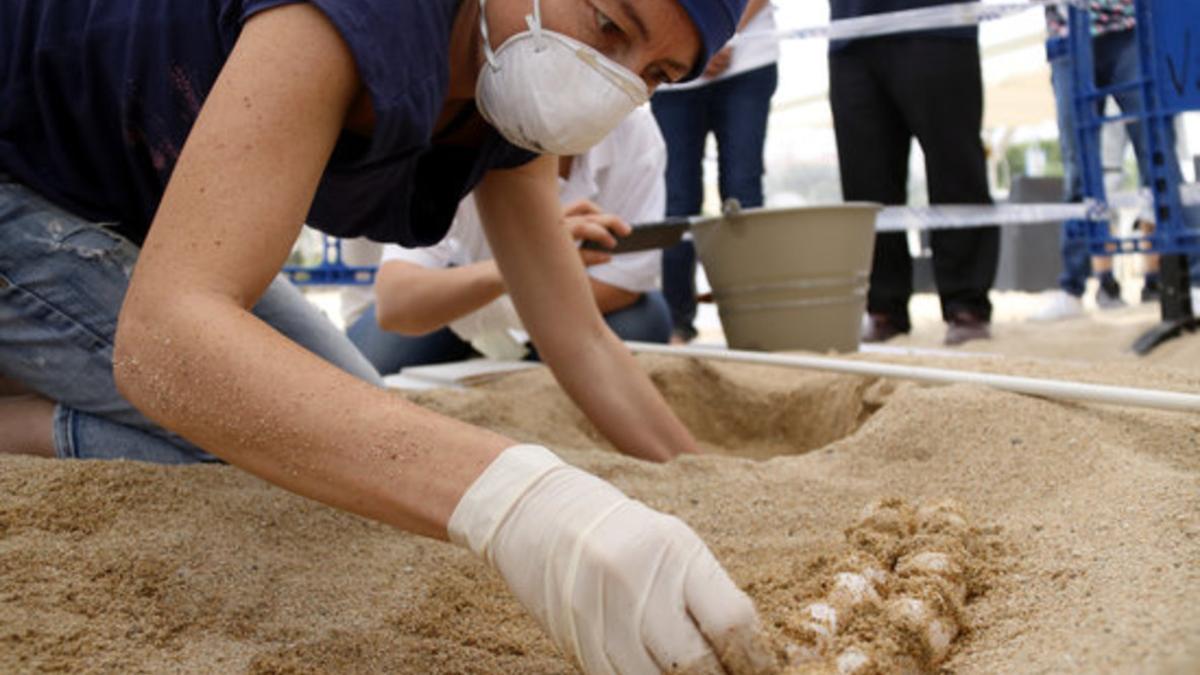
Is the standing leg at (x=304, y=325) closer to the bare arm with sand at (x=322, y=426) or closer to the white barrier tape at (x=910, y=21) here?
the bare arm with sand at (x=322, y=426)

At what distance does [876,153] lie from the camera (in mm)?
3469

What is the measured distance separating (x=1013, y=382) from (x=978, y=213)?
1.84 metres

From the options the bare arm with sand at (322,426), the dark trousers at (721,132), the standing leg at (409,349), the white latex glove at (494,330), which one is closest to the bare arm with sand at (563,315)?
the bare arm with sand at (322,426)

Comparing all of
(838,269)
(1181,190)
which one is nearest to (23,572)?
(838,269)

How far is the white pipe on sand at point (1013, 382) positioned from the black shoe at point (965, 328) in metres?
1.38

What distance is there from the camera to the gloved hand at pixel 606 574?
763 mm

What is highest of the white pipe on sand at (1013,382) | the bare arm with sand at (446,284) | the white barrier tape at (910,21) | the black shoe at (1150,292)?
the white barrier tape at (910,21)

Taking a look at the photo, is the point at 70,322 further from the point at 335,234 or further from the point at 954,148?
the point at 954,148

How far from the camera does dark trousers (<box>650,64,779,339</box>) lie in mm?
3480

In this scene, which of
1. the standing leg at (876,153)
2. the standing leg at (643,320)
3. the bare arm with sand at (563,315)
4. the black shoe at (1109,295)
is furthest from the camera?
the black shoe at (1109,295)

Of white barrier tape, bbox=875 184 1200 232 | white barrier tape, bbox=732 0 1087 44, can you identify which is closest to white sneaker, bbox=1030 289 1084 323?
white barrier tape, bbox=875 184 1200 232

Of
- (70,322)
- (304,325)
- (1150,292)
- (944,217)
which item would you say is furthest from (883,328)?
(70,322)

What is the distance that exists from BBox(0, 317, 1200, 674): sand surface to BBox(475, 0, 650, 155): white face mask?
0.53m

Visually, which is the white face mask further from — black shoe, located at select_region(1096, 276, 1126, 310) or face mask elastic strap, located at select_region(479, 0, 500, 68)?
black shoe, located at select_region(1096, 276, 1126, 310)
